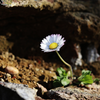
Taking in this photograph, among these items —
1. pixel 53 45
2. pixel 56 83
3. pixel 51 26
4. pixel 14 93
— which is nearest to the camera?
pixel 14 93

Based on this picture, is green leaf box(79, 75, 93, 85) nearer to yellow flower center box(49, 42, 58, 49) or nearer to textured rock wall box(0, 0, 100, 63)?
yellow flower center box(49, 42, 58, 49)

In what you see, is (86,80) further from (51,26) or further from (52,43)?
(51,26)

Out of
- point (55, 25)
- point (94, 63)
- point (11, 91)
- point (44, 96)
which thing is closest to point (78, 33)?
point (55, 25)

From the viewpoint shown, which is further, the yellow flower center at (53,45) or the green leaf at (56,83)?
the green leaf at (56,83)

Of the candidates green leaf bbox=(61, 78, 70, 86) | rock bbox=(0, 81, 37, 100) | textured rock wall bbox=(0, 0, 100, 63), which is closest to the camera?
rock bbox=(0, 81, 37, 100)

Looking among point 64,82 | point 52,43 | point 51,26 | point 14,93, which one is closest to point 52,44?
point 52,43

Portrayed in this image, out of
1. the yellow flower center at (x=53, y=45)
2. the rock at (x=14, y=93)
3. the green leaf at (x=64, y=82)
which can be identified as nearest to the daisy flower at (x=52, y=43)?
the yellow flower center at (x=53, y=45)

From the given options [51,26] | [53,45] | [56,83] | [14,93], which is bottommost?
[14,93]

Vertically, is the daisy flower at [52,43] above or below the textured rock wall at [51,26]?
below

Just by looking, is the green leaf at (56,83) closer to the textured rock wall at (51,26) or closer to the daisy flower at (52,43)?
the daisy flower at (52,43)

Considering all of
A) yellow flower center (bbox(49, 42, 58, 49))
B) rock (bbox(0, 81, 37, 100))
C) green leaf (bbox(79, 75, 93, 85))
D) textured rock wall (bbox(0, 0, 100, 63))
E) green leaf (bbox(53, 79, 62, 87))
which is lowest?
rock (bbox(0, 81, 37, 100))

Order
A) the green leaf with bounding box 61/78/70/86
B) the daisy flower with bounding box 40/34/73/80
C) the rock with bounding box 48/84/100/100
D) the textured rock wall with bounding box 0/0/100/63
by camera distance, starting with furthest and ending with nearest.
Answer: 1. the textured rock wall with bounding box 0/0/100/63
2. the green leaf with bounding box 61/78/70/86
3. the daisy flower with bounding box 40/34/73/80
4. the rock with bounding box 48/84/100/100

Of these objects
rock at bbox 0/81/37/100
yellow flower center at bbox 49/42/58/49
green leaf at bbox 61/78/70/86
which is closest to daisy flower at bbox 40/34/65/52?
yellow flower center at bbox 49/42/58/49
